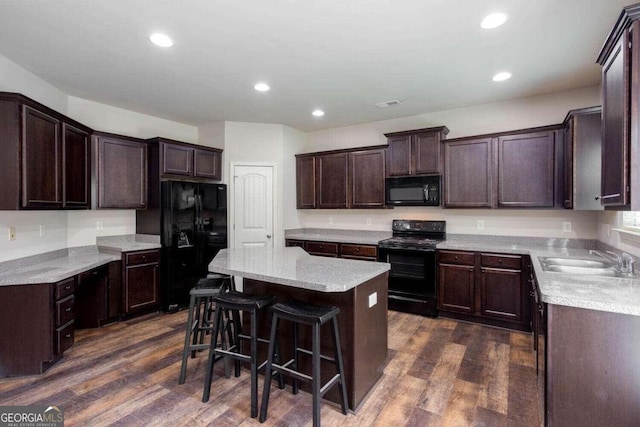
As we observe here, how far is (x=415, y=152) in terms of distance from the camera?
4.27 metres

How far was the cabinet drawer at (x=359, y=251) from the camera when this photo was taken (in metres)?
4.35

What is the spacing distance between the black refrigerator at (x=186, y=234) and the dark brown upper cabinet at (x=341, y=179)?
4.82 feet

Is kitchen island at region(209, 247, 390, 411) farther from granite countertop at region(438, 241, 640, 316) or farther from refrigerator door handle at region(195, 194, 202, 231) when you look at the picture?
refrigerator door handle at region(195, 194, 202, 231)

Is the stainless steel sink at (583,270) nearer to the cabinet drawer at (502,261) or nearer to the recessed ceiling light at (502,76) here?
the cabinet drawer at (502,261)

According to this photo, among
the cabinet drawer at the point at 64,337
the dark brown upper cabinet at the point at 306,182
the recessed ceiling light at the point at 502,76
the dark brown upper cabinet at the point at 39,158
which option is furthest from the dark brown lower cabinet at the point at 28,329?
the recessed ceiling light at the point at 502,76

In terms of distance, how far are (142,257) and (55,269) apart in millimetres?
1004

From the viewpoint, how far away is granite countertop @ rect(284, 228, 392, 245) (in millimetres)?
4602

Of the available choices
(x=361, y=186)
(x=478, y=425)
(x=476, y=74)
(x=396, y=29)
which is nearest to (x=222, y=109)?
(x=361, y=186)

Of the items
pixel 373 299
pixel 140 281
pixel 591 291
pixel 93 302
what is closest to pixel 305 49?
pixel 373 299

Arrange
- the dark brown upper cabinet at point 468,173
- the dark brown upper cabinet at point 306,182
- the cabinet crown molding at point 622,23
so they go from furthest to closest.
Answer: the dark brown upper cabinet at point 306,182 → the dark brown upper cabinet at point 468,173 → the cabinet crown molding at point 622,23

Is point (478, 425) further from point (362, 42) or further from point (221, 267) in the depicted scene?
point (362, 42)

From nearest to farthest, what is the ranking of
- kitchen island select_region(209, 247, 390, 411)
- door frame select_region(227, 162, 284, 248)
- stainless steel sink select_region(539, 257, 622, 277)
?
kitchen island select_region(209, 247, 390, 411) < stainless steel sink select_region(539, 257, 622, 277) < door frame select_region(227, 162, 284, 248)

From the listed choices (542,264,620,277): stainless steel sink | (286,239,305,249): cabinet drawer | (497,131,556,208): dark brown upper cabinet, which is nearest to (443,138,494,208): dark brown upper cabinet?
(497,131,556,208): dark brown upper cabinet

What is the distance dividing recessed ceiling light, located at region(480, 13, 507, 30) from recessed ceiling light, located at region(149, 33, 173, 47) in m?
2.41
